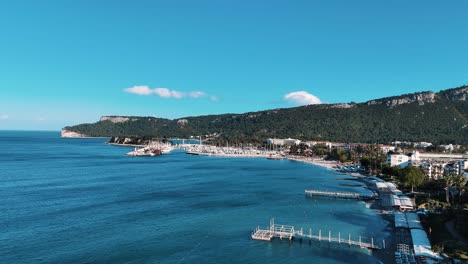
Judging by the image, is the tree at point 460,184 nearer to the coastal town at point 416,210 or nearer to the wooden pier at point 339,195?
the coastal town at point 416,210

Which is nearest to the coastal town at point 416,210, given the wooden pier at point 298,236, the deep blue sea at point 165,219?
the wooden pier at point 298,236

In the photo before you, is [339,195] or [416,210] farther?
[339,195]

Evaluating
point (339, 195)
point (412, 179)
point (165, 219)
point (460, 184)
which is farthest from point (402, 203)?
point (165, 219)

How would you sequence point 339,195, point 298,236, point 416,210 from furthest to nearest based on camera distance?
point 339,195 → point 416,210 → point 298,236

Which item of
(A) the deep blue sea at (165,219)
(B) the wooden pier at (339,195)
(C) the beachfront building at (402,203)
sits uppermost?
(C) the beachfront building at (402,203)

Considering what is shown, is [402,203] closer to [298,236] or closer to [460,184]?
[460,184]

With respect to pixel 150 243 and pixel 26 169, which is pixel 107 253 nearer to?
pixel 150 243

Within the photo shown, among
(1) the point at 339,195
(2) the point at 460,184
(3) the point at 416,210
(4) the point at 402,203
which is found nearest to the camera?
(3) the point at 416,210

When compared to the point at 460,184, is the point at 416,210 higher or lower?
lower

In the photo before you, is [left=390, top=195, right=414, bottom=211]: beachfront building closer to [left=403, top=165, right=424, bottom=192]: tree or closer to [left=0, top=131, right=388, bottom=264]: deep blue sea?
[left=0, top=131, right=388, bottom=264]: deep blue sea
